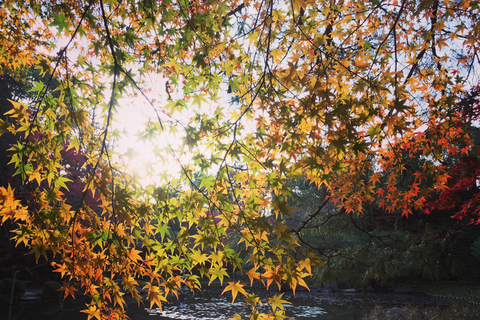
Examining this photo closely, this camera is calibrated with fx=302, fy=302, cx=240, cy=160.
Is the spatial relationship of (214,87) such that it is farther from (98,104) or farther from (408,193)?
(408,193)

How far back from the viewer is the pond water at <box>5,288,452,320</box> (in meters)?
8.62

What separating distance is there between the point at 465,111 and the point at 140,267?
3.98 metres

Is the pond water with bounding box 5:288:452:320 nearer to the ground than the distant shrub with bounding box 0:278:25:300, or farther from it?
nearer to the ground

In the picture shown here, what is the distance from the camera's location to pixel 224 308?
35.0 feet

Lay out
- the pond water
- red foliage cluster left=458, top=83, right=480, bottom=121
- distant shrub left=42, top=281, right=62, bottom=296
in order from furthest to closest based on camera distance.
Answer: distant shrub left=42, top=281, right=62, bottom=296
the pond water
red foliage cluster left=458, top=83, right=480, bottom=121

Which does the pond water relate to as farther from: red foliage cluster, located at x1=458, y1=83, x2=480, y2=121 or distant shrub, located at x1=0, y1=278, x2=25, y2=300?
red foliage cluster, located at x1=458, y1=83, x2=480, y2=121

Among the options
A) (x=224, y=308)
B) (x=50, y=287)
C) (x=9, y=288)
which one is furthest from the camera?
(x=224, y=308)

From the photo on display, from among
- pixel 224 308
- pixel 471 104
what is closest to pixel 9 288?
pixel 224 308

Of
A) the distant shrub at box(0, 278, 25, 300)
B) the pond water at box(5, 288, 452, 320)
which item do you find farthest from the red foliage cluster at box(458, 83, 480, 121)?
the distant shrub at box(0, 278, 25, 300)

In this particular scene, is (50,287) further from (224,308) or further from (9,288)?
(224,308)

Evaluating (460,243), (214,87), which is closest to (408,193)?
(214,87)

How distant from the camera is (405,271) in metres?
11.2

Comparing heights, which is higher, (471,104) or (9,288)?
(471,104)

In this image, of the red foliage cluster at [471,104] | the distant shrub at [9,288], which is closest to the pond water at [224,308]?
the distant shrub at [9,288]
